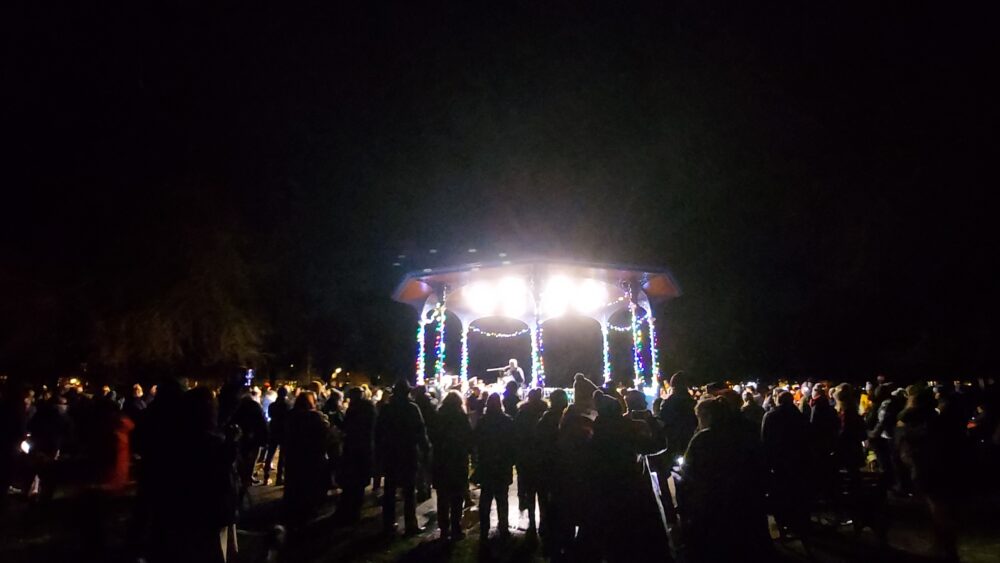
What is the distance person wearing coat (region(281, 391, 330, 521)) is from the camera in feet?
25.6

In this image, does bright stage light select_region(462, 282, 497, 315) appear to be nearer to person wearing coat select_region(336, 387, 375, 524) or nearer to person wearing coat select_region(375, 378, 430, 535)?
person wearing coat select_region(336, 387, 375, 524)

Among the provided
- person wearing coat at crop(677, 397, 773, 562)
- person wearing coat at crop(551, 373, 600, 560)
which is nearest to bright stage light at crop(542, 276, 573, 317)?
person wearing coat at crop(551, 373, 600, 560)

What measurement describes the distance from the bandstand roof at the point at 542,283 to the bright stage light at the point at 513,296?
0.12ft

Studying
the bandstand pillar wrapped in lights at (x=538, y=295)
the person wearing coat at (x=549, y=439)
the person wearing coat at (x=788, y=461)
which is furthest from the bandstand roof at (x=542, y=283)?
the person wearing coat at (x=549, y=439)

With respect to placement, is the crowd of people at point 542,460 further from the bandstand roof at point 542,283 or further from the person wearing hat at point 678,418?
the bandstand roof at point 542,283

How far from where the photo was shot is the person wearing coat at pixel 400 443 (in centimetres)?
754

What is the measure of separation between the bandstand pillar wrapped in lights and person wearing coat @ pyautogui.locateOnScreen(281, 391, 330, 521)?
24.3 feet

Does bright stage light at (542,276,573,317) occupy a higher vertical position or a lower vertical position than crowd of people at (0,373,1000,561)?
higher

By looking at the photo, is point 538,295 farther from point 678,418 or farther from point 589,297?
point 678,418

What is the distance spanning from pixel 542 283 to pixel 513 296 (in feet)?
17.5

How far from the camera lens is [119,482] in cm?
657

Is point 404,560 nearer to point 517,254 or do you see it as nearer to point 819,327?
point 517,254

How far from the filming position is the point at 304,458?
25.7 feet

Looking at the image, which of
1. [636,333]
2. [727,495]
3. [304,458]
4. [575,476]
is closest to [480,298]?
[636,333]
